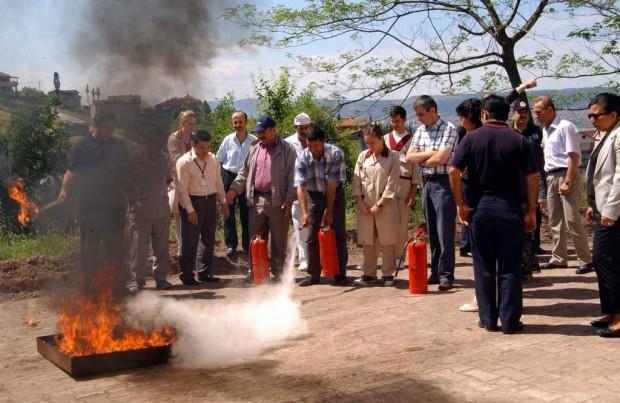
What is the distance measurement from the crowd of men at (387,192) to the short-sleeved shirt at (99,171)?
0.02 meters

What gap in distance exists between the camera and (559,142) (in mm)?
9203

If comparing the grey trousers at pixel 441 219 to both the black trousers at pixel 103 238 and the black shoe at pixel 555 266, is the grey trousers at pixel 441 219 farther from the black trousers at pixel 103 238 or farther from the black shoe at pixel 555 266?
the black trousers at pixel 103 238

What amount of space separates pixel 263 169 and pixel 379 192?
1696 mm

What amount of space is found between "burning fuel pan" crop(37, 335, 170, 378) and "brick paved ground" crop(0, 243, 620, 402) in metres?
0.10

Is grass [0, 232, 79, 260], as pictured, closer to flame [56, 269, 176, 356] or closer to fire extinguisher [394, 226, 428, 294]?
flame [56, 269, 176, 356]

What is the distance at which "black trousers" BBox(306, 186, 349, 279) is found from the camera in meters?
9.36

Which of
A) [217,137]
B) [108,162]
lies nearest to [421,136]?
[108,162]

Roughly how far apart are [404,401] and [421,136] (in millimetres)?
4498

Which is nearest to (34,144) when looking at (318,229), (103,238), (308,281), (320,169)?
(103,238)

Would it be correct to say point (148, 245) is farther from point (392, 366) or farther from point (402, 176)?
point (392, 366)

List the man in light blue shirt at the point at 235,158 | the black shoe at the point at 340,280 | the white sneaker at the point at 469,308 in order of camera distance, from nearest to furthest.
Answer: the white sneaker at the point at 469,308, the black shoe at the point at 340,280, the man in light blue shirt at the point at 235,158

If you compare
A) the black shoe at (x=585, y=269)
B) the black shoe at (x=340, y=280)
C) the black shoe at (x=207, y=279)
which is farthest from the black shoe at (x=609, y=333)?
the black shoe at (x=207, y=279)

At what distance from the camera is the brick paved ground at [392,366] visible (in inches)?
197

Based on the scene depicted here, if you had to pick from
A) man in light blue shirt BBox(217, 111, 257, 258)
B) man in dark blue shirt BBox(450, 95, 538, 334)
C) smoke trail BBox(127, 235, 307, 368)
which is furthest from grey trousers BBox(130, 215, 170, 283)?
man in dark blue shirt BBox(450, 95, 538, 334)
